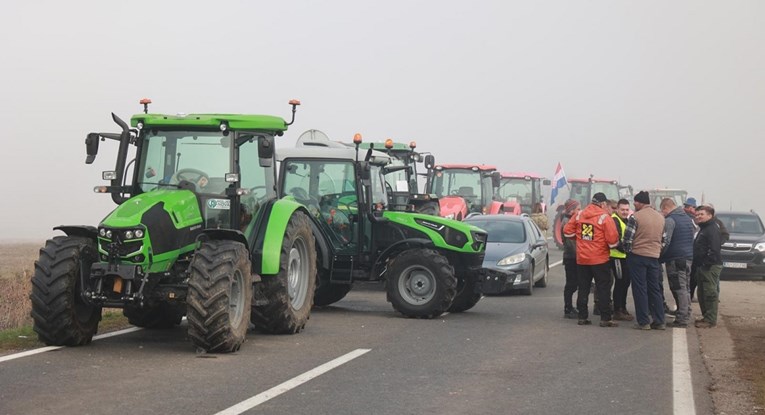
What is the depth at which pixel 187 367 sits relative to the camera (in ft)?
36.7

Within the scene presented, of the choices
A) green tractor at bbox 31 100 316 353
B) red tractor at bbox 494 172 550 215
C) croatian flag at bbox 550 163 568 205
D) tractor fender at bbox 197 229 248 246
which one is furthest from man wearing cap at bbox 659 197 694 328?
croatian flag at bbox 550 163 568 205

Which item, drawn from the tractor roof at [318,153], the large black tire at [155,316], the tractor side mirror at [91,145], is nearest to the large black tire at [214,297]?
the tractor side mirror at [91,145]

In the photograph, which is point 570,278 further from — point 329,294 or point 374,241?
point 329,294

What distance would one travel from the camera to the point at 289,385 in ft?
33.4

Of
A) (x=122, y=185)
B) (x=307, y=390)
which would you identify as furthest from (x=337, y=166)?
(x=307, y=390)

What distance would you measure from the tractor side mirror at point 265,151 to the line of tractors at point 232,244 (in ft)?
0.06

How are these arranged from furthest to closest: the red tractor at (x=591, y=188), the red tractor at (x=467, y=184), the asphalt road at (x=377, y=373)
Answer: the red tractor at (x=591, y=188) < the red tractor at (x=467, y=184) < the asphalt road at (x=377, y=373)

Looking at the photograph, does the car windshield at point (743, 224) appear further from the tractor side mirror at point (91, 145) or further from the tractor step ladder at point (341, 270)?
the tractor side mirror at point (91, 145)

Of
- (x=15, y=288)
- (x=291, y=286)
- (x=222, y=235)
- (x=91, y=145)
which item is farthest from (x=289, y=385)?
(x=15, y=288)

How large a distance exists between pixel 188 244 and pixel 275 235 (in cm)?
144

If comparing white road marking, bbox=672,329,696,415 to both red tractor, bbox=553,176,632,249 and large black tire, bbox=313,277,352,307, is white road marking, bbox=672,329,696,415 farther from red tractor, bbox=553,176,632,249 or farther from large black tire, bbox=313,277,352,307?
red tractor, bbox=553,176,632,249

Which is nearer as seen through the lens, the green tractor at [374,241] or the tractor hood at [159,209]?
A: the tractor hood at [159,209]

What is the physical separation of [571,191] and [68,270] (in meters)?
36.8

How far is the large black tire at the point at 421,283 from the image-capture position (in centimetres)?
1678
